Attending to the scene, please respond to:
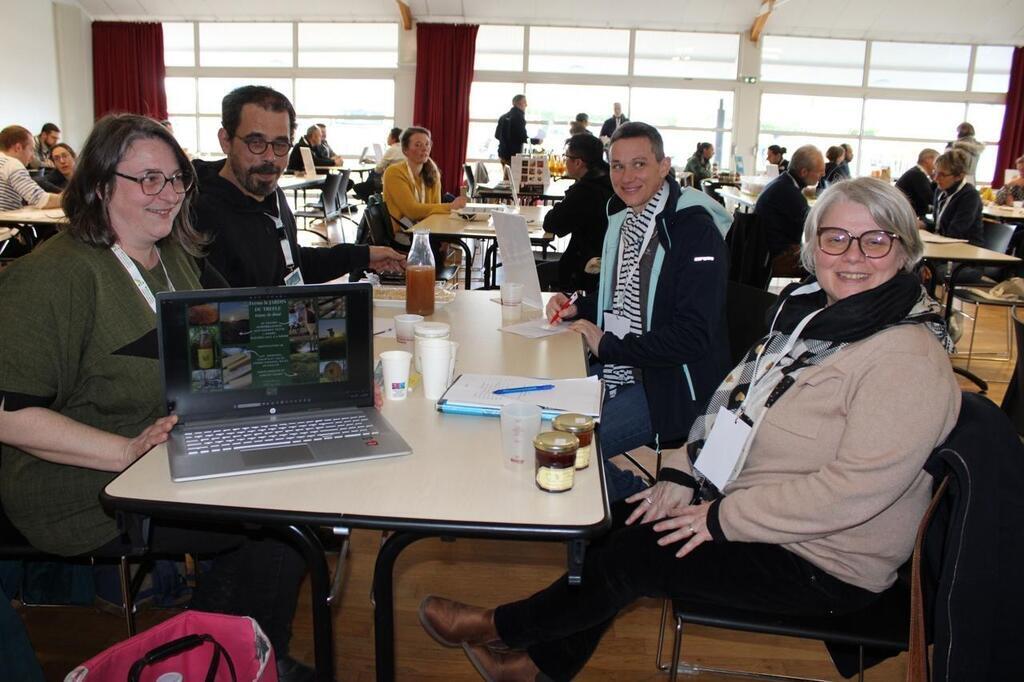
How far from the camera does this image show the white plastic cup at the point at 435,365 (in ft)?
5.49

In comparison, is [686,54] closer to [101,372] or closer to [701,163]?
[701,163]

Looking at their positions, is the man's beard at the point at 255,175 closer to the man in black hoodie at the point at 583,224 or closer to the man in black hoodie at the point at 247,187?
the man in black hoodie at the point at 247,187

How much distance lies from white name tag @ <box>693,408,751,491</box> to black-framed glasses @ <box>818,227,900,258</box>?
1.31 ft

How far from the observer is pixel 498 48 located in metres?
12.1

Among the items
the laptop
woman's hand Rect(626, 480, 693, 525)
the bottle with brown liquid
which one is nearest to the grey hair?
woman's hand Rect(626, 480, 693, 525)

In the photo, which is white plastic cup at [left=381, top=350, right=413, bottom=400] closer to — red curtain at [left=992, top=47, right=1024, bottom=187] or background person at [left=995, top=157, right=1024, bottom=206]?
background person at [left=995, top=157, right=1024, bottom=206]

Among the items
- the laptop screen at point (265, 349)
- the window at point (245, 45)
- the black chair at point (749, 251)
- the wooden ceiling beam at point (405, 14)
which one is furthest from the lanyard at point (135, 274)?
the window at point (245, 45)

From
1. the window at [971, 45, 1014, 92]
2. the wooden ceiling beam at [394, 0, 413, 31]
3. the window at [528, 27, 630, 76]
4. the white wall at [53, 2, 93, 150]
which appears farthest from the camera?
the white wall at [53, 2, 93, 150]

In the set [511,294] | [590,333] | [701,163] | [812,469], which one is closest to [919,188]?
[701,163]

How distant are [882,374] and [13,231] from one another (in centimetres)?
603

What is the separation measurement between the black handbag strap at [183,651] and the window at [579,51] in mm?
11823

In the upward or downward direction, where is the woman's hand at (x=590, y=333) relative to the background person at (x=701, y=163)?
downward

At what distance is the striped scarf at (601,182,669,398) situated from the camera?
2.34 m

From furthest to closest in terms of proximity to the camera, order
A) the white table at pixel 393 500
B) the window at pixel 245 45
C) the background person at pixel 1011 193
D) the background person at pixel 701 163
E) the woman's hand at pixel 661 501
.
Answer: the window at pixel 245 45 → the background person at pixel 701 163 → the background person at pixel 1011 193 → the woman's hand at pixel 661 501 → the white table at pixel 393 500
